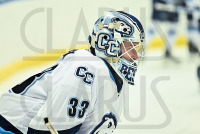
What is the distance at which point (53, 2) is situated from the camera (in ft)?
12.4

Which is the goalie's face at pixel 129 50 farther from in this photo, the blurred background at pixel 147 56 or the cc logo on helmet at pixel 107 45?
the blurred background at pixel 147 56

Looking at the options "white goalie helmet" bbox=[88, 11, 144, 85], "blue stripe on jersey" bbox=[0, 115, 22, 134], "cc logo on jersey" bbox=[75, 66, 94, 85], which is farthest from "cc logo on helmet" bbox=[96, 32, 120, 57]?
"blue stripe on jersey" bbox=[0, 115, 22, 134]

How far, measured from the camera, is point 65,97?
110 cm

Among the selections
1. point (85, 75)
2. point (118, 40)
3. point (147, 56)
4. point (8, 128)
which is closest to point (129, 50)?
point (118, 40)

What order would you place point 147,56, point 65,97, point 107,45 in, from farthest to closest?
point 147,56, point 107,45, point 65,97

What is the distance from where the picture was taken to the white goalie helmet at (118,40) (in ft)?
4.24

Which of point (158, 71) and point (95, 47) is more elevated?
point (95, 47)

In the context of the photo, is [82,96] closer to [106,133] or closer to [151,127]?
[106,133]

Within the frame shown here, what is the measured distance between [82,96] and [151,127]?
1.43 metres

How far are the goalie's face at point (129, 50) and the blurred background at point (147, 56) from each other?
1080mm

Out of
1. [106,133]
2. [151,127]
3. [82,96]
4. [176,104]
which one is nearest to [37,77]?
[82,96]

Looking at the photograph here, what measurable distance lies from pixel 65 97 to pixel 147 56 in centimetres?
408

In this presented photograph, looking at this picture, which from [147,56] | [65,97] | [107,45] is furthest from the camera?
[147,56]

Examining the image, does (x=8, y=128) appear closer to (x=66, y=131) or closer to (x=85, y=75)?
(x=66, y=131)
